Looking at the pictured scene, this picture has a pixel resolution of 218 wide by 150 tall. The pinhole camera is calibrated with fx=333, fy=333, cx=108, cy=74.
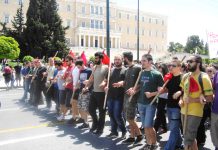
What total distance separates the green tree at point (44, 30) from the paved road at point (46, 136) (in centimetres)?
4236

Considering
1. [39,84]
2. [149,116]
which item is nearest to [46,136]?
[149,116]

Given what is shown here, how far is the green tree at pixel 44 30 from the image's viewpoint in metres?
52.1

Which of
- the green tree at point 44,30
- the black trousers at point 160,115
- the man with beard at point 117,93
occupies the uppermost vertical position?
the green tree at point 44,30

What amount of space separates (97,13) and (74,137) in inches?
3213

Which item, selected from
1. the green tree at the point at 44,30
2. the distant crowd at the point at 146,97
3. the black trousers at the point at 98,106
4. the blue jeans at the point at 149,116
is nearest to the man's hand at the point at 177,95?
the distant crowd at the point at 146,97

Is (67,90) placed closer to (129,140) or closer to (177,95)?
(129,140)

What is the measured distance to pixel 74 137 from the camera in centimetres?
791

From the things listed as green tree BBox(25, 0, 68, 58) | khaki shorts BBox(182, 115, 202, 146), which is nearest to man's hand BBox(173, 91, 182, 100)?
khaki shorts BBox(182, 115, 202, 146)

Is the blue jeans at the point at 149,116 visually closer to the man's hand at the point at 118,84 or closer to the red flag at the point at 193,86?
the man's hand at the point at 118,84

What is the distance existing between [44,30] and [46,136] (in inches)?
1806

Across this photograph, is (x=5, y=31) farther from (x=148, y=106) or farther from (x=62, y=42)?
(x=148, y=106)

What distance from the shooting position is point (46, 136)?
315 inches

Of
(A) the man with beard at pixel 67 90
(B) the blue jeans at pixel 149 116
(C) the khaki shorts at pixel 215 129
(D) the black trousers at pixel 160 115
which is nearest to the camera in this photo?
(C) the khaki shorts at pixel 215 129

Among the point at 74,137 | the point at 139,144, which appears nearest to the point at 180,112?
the point at 139,144
